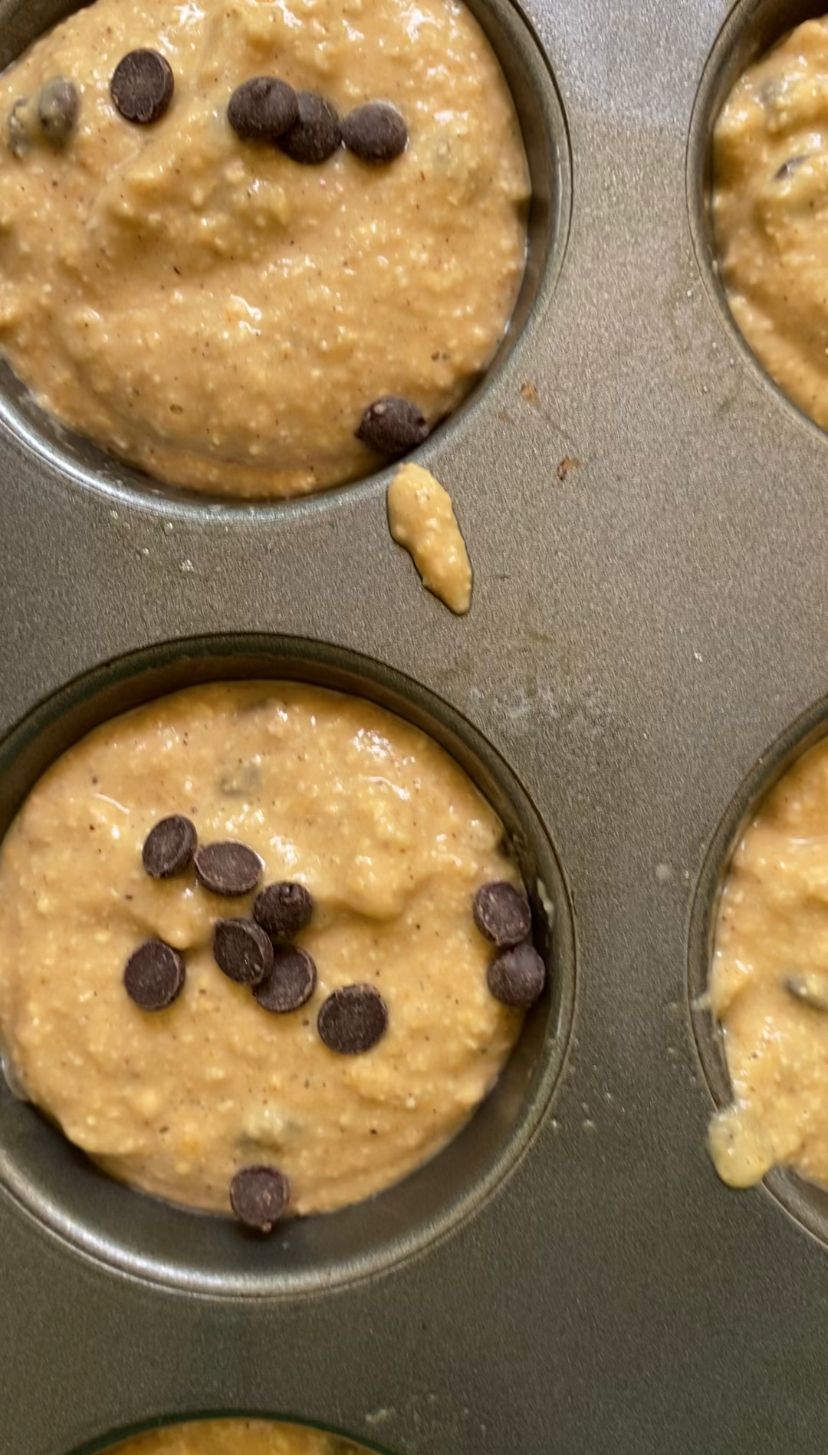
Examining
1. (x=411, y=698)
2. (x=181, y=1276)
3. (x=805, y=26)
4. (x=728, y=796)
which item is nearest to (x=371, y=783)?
(x=411, y=698)

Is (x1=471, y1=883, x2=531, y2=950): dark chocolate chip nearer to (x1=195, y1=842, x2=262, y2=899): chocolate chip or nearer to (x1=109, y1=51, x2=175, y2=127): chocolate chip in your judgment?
(x1=195, y1=842, x2=262, y2=899): chocolate chip

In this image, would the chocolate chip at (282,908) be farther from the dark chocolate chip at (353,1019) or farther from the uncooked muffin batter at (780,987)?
the uncooked muffin batter at (780,987)

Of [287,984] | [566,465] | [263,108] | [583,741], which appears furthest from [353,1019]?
[263,108]

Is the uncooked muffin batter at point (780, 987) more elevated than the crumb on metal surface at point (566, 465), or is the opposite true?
Result: the crumb on metal surface at point (566, 465)

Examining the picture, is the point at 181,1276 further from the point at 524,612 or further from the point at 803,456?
the point at 803,456

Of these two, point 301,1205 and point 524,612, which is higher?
point 524,612

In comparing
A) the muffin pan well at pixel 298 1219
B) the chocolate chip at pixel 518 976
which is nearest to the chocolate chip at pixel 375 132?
the muffin pan well at pixel 298 1219

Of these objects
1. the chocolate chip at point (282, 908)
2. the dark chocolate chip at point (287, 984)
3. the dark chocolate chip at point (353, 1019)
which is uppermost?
the chocolate chip at point (282, 908)
